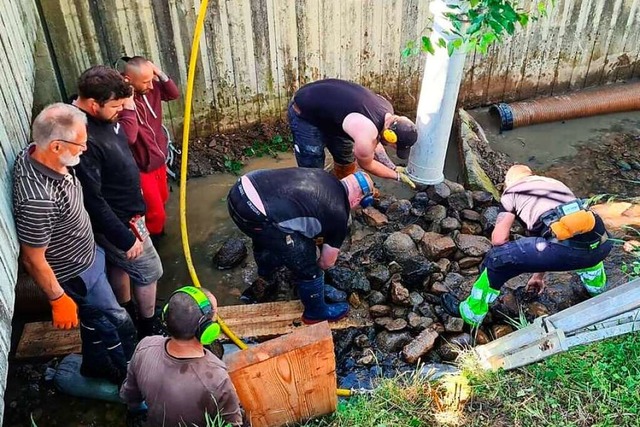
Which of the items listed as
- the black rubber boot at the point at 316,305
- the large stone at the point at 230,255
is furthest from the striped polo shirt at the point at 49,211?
the large stone at the point at 230,255

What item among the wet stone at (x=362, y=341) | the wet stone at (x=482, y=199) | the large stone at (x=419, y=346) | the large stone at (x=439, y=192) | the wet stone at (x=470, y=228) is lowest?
the wet stone at (x=362, y=341)

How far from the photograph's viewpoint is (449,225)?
505 centimetres

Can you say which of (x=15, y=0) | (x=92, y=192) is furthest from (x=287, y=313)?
(x=15, y=0)

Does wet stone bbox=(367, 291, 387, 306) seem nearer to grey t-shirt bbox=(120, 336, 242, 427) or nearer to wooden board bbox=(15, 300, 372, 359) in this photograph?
wooden board bbox=(15, 300, 372, 359)

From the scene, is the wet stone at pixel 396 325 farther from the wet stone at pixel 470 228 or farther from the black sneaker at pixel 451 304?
the wet stone at pixel 470 228

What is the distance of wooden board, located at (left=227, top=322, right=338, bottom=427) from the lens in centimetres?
285

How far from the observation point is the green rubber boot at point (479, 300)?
13.7 feet

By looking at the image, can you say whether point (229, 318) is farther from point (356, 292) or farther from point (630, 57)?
point (630, 57)

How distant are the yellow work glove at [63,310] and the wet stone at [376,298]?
219 centimetres

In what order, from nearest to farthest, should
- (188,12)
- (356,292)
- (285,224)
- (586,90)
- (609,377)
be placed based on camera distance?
(609,377) < (285,224) < (356,292) < (188,12) < (586,90)

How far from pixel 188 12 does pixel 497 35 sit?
3.33 metres

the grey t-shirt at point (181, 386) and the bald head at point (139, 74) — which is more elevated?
the bald head at point (139, 74)

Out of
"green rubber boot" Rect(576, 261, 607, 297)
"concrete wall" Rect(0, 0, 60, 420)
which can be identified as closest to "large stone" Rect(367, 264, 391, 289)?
"green rubber boot" Rect(576, 261, 607, 297)

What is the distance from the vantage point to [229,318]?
4.45m
